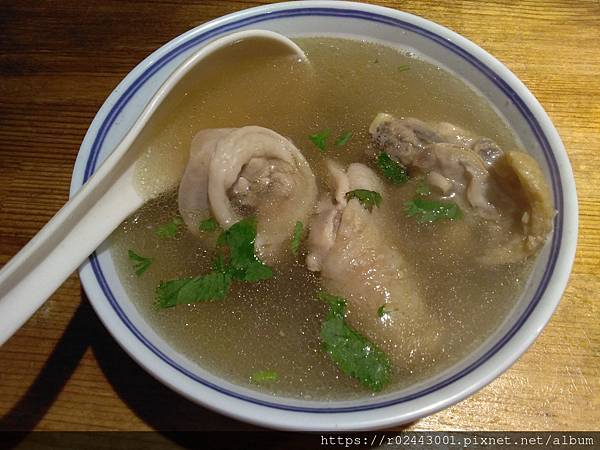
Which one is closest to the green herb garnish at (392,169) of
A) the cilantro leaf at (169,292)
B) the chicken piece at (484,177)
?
the chicken piece at (484,177)

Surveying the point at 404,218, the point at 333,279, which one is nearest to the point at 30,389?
the point at 333,279

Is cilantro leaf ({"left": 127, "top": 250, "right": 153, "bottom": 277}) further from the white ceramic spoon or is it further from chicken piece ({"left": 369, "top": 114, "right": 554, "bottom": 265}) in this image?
chicken piece ({"left": 369, "top": 114, "right": 554, "bottom": 265})

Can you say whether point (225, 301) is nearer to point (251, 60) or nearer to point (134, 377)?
point (134, 377)

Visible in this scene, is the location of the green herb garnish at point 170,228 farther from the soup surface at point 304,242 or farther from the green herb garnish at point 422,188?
the green herb garnish at point 422,188

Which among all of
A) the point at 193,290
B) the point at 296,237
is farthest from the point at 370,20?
the point at 193,290

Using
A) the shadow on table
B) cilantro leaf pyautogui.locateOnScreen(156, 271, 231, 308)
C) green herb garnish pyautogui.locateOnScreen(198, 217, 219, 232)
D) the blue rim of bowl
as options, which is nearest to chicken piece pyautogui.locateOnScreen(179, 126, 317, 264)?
green herb garnish pyautogui.locateOnScreen(198, 217, 219, 232)

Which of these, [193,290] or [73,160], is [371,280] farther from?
[73,160]
